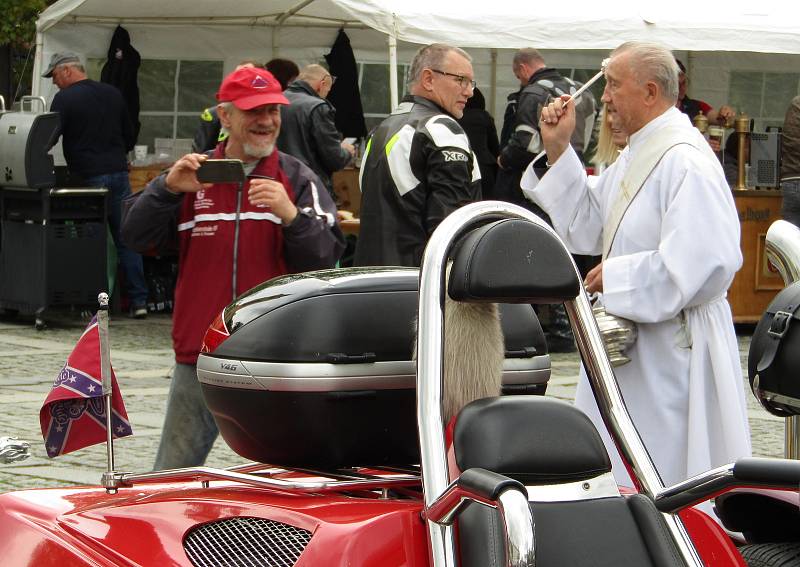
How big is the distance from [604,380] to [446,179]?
14.1 ft

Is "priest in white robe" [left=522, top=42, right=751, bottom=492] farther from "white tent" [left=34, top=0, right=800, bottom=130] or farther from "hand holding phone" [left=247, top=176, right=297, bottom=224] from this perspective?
"white tent" [left=34, top=0, right=800, bottom=130]

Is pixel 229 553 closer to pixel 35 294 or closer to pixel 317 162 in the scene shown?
pixel 317 162

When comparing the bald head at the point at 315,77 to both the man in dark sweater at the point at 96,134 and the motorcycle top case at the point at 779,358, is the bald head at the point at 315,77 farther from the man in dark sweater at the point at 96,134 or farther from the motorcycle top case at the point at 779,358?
the motorcycle top case at the point at 779,358

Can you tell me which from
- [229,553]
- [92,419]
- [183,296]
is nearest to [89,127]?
→ [183,296]

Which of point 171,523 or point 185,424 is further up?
point 171,523

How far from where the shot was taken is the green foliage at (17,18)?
1752 cm

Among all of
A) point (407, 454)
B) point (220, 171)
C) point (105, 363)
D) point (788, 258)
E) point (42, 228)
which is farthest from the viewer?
point (42, 228)

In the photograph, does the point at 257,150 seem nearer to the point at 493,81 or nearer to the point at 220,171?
the point at 220,171

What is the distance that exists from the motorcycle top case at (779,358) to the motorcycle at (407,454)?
342 mm

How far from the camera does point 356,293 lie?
291cm

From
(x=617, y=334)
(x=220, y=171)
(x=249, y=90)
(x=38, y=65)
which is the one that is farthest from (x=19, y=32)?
(x=617, y=334)

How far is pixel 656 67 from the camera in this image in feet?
15.9

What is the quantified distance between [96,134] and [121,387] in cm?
428

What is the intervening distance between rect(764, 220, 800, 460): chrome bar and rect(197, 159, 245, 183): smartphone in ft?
5.48
